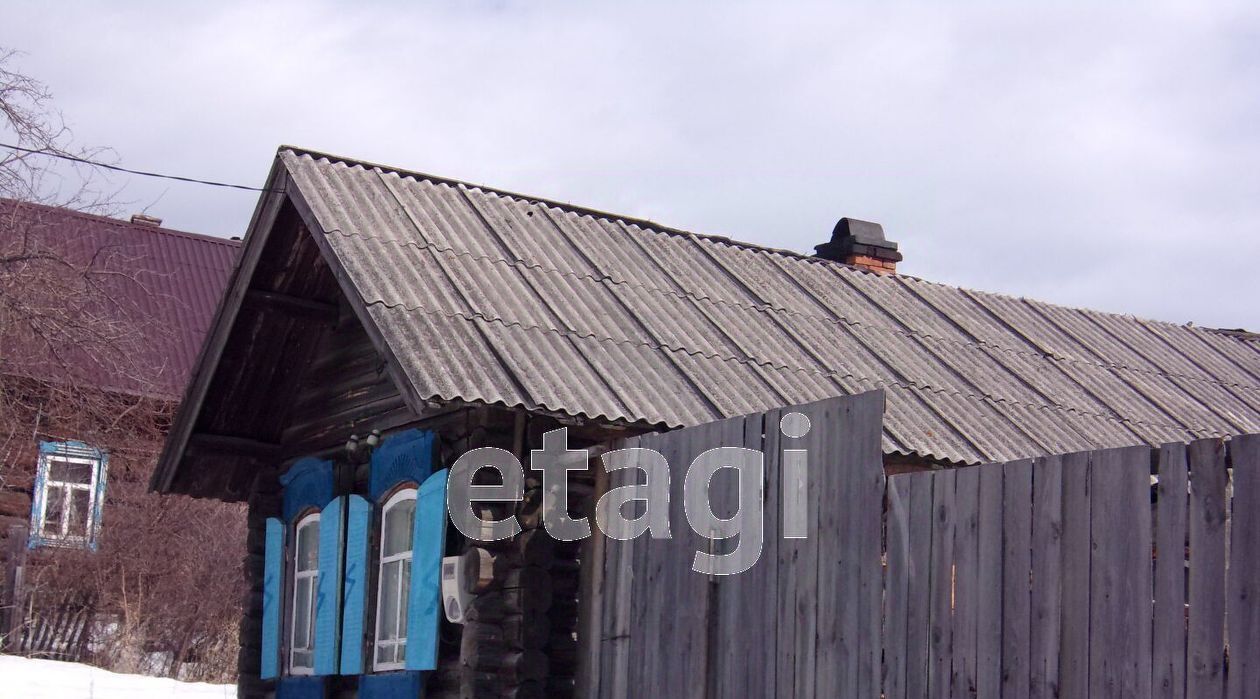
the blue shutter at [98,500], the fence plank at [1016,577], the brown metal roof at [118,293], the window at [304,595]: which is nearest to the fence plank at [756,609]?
the fence plank at [1016,577]

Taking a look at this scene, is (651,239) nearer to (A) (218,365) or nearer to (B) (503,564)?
(A) (218,365)

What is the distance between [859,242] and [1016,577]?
30.8 ft

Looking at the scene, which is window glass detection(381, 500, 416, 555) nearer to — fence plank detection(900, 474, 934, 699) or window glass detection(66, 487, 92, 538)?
fence plank detection(900, 474, 934, 699)

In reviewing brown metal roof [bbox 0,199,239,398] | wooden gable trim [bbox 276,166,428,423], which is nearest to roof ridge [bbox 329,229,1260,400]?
wooden gable trim [bbox 276,166,428,423]

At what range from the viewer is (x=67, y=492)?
2259 centimetres

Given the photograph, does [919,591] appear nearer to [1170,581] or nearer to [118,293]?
[1170,581]

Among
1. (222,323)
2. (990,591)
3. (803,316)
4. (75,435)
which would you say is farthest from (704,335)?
(75,435)

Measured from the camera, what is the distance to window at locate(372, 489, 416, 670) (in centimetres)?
992

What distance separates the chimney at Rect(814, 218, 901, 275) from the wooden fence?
743 centimetres

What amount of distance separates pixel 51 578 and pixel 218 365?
10520 millimetres

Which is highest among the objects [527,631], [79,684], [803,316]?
[803,316]

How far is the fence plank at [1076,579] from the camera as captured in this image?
5324mm

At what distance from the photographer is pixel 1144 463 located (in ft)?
17.0

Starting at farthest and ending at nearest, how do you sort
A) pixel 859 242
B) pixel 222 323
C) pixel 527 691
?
pixel 859 242 → pixel 222 323 → pixel 527 691
